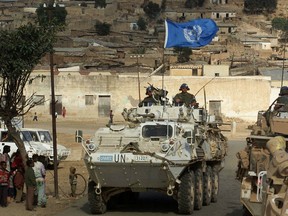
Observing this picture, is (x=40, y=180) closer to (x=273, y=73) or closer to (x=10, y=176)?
(x=10, y=176)

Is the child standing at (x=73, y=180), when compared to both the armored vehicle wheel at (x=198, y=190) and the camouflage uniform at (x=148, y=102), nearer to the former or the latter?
the camouflage uniform at (x=148, y=102)

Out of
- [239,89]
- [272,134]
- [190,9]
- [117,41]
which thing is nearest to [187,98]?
[272,134]

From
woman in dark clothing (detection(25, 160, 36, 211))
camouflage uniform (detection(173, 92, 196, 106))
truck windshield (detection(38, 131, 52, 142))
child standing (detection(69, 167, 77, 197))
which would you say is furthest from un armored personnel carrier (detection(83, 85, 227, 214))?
truck windshield (detection(38, 131, 52, 142))

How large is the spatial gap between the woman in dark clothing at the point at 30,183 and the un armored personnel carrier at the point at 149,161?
1.24 meters

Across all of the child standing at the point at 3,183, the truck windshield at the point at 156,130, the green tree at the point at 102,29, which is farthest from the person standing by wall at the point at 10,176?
the green tree at the point at 102,29

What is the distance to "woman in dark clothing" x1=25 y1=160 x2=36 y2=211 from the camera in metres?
20.0

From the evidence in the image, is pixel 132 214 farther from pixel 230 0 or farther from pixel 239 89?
pixel 230 0

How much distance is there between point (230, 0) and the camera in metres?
178

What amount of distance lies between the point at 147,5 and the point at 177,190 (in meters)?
157

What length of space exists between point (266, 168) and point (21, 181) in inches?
300

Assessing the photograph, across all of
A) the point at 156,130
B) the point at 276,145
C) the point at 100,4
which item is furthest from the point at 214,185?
the point at 100,4

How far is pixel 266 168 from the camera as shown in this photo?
15391mm

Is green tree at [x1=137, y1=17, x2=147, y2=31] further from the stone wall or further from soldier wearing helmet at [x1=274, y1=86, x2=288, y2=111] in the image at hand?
soldier wearing helmet at [x1=274, y1=86, x2=288, y2=111]

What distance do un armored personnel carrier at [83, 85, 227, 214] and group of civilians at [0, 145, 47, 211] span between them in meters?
1.29
